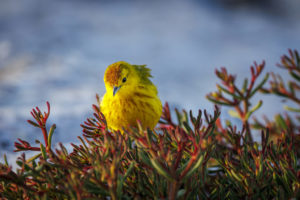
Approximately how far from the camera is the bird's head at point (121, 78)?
1227 mm

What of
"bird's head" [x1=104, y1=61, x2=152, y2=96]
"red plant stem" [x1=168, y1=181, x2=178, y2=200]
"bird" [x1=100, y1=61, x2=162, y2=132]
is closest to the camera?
"red plant stem" [x1=168, y1=181, x2=178, y2=200]

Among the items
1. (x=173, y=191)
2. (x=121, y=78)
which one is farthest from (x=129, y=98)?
(x=173, y=191)

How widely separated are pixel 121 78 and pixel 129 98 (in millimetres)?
157

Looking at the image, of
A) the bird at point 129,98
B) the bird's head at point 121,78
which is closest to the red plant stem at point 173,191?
the bird at point 129,98

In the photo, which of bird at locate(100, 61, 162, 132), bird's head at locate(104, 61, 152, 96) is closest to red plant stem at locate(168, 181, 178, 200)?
bird at locate(100, 61, 162, 132)

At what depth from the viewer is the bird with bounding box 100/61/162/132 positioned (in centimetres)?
106

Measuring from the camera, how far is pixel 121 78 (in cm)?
124

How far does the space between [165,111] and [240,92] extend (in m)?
0.38

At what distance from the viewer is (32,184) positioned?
0.61 m

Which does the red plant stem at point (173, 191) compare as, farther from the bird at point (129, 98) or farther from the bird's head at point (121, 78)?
the bird's head at point (121, 78)

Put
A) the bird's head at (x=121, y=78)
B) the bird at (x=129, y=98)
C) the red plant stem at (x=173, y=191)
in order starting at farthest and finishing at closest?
the bird's head at (x=121, y=78) < the bird at (x=129, y=98) < the red plant stem at (x=173, y=191)

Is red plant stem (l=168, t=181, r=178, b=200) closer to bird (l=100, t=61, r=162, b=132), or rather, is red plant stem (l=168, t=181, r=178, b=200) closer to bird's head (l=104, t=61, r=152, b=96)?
bird (l=100, t=61, r=162, b=132)

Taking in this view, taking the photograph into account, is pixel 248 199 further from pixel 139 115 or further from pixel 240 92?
pixel 240 92

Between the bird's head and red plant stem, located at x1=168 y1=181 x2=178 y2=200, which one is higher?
the bird's head
